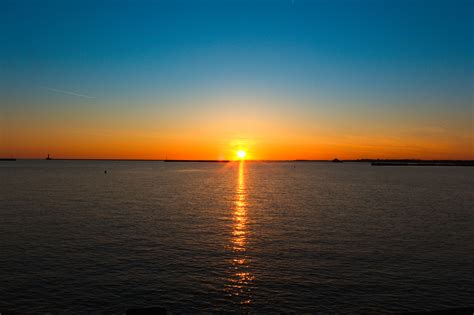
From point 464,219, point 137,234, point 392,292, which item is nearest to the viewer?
point 392,292

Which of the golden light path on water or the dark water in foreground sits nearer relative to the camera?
the dark water in foreground

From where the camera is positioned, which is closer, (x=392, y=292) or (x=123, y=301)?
(x=123, y=301)

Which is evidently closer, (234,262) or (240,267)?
(240,267)

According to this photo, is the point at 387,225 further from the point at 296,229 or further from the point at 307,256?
the point at 307,256

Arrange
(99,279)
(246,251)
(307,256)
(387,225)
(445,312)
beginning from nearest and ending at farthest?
(445,312), (99,279), (307,256), (246,251), (387,225)

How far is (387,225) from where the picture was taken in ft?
135

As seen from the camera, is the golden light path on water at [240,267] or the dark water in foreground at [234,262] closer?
the dark water in foreground at [234,262]

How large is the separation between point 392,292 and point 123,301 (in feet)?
47.2

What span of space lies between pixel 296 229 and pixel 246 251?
11.1 metres

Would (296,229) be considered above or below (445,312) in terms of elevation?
below

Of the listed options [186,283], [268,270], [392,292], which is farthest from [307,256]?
[186,283]

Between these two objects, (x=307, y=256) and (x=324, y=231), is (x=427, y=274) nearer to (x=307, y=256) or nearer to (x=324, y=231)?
(x=307, y=256)

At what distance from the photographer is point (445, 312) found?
26.4 ft

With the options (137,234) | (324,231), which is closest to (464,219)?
(324,231)
